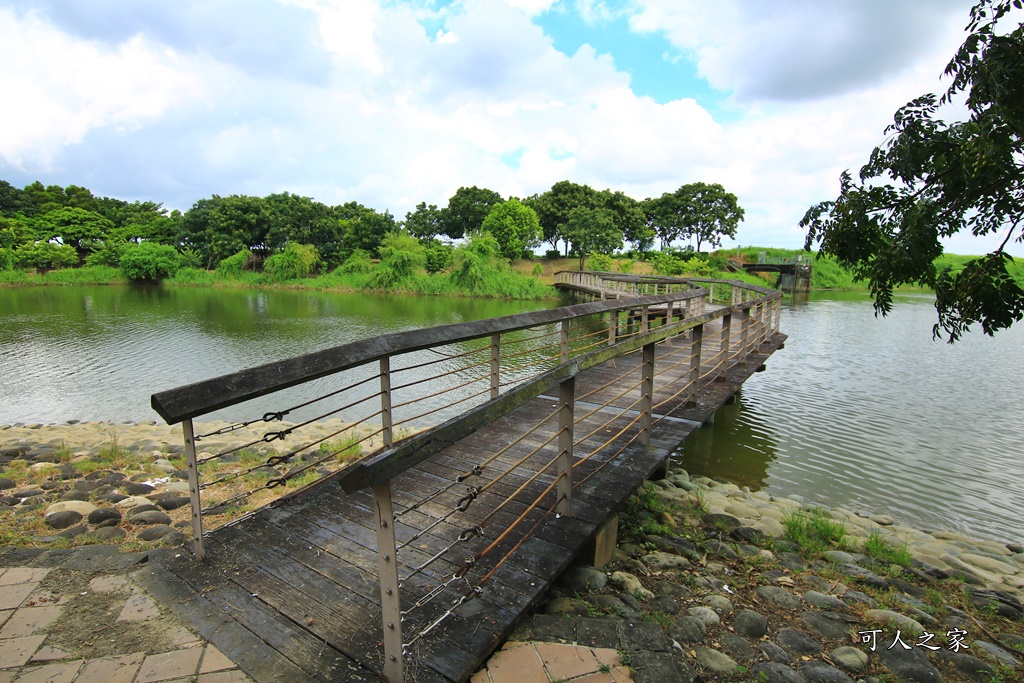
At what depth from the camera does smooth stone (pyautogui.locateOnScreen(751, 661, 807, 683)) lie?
2.32m

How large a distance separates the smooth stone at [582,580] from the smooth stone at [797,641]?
92cm

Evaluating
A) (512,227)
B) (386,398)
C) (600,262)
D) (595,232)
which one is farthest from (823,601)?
(595,232)

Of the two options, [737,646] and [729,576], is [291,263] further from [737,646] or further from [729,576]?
[737,646]

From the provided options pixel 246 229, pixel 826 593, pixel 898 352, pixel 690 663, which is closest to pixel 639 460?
pixel 826 593

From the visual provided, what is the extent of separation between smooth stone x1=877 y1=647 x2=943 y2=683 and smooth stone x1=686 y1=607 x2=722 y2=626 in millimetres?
760

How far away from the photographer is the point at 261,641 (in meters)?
2.10

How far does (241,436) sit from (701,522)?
19.4 ft

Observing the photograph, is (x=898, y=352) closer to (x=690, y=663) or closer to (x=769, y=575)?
(x=769, y=575)

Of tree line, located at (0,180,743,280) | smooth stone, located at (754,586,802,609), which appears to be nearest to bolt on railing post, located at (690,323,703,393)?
smooth stone, located at (754,586,802,609)

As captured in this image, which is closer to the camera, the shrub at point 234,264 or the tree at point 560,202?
the shrub at point 234,264

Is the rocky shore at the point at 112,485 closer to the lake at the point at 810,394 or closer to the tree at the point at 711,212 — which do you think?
the lake at the point at 810,394

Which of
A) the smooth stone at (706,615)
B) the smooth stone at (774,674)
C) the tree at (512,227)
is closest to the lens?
the smooth stone at (774,674)

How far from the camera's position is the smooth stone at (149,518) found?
368 cm

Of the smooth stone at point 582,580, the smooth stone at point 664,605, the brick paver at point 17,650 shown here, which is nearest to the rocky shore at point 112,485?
the brick paver at point 17,650
